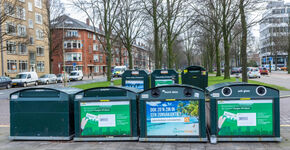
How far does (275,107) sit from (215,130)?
1.37 meters

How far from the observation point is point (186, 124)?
5590 mm

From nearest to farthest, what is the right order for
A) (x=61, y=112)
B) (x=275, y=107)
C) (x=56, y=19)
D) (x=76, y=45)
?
(x=275, y=107) → (x=61, y=112) → (x=56, y=19) → (x=76, y=45)

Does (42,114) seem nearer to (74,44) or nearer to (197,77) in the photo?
(197,77)

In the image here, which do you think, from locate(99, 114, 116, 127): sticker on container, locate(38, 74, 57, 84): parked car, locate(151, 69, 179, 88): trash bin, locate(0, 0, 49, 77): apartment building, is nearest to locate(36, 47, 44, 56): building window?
locate(0, 0, 49, 77): apartment building

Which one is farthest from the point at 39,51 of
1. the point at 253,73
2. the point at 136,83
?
the point at 136,83

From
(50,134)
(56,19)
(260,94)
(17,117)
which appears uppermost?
(56,19)

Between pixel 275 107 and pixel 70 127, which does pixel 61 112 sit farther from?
pixel 275 107

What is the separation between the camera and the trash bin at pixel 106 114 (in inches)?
225

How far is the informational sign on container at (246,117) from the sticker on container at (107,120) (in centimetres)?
236

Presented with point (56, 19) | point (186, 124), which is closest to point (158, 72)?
point (186, 124)

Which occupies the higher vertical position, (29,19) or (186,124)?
(29,19)

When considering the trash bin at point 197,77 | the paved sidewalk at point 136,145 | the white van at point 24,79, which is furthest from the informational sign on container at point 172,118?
the white van at point 24,79

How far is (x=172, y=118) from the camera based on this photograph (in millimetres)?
5617

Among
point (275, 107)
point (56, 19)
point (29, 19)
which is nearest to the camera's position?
point (275, 107)
